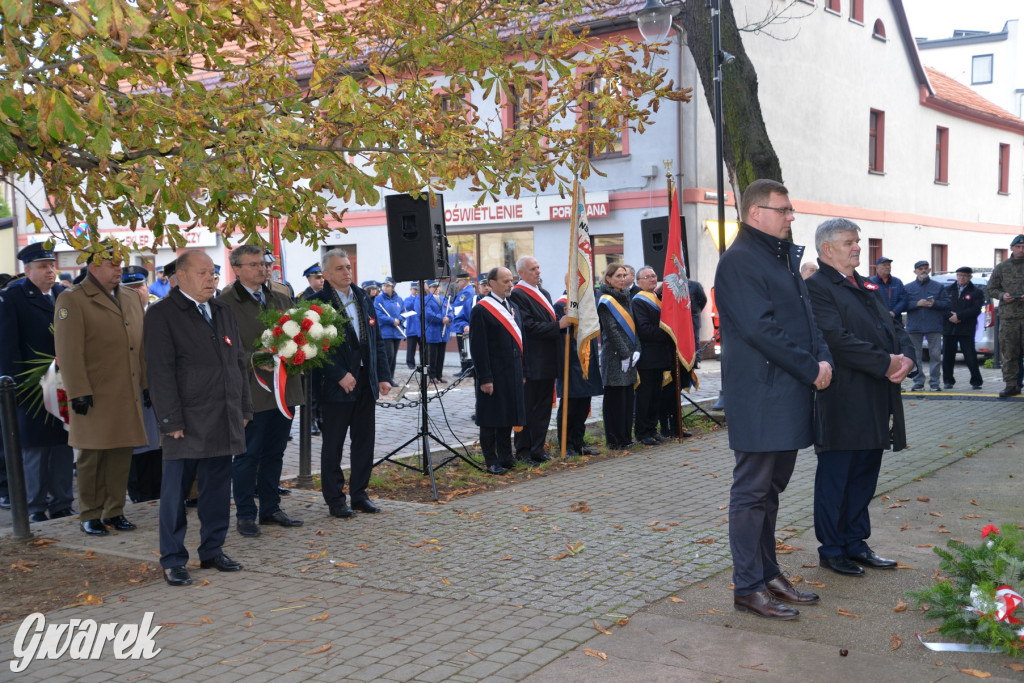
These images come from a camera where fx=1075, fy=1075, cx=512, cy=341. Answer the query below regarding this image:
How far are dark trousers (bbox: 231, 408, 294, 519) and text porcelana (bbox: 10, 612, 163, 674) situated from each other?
6.74 ft

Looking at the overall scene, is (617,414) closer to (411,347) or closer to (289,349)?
(289,349)

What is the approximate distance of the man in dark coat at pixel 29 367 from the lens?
851 cm

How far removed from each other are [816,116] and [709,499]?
74.3ft

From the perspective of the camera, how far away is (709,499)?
8672 millimetres

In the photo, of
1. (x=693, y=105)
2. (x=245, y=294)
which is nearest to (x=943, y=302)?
(x=693, y=105)

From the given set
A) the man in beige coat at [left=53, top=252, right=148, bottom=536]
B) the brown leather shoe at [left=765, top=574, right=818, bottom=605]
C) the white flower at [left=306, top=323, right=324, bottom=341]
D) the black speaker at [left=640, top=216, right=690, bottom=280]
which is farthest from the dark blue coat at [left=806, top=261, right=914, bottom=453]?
the black speaker at [left=640, top=216, right=690, bottom=280]

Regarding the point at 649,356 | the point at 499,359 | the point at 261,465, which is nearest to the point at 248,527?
the point at 261,465

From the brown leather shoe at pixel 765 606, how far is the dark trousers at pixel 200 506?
319 centimetres

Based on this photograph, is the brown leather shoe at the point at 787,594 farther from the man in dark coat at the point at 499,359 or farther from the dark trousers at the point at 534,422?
the dark trousers at the point at 534,422

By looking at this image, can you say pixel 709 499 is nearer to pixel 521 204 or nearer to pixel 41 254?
pixel 41 254

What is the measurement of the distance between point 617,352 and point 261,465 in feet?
15.2

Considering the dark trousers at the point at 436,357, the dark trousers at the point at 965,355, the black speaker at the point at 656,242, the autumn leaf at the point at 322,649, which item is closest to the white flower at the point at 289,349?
the autumn leaf at the point at 322,649

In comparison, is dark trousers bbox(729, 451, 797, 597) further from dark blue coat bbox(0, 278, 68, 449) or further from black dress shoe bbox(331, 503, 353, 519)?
dark blue coat bbox(0, 278, 68, 449)

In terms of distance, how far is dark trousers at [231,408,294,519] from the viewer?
777cm
